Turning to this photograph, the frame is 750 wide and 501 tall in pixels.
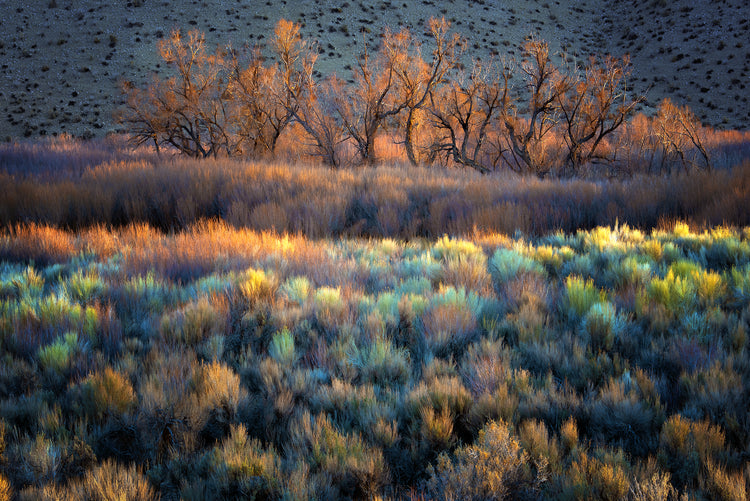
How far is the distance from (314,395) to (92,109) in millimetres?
33684

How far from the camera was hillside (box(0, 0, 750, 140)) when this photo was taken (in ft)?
92.3

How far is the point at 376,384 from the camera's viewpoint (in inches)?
93.6

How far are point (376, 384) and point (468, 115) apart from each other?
1329 centimetres

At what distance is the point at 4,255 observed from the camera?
186 inches

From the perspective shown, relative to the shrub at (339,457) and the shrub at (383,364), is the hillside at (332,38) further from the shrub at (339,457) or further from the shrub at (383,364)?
the shrub at (339,457)

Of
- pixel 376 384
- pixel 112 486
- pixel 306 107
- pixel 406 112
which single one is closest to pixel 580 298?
pixel 376 384

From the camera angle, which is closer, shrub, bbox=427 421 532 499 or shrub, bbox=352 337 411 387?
shrub, bbox=427 421 532 499

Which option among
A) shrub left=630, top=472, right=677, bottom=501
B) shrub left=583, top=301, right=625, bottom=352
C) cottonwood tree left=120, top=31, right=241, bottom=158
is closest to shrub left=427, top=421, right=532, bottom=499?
shrub left=630, top=472, right=677, bottom=501

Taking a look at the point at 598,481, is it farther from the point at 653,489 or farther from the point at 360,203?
the point at 360,203

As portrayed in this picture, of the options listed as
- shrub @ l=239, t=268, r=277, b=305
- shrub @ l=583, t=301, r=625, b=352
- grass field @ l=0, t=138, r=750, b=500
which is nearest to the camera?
grass field @ l=0, t=138, r=750, b=500

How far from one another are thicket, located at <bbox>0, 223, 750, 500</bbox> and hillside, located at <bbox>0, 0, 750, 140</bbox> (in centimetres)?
2736

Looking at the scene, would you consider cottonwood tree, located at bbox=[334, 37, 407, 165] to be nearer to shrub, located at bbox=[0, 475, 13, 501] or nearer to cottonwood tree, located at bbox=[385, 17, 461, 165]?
cottonwood tree, located at bbox=[385, 17, 461, 165]

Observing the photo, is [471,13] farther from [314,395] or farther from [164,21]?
[314,395]

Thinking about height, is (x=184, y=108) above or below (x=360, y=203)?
above
